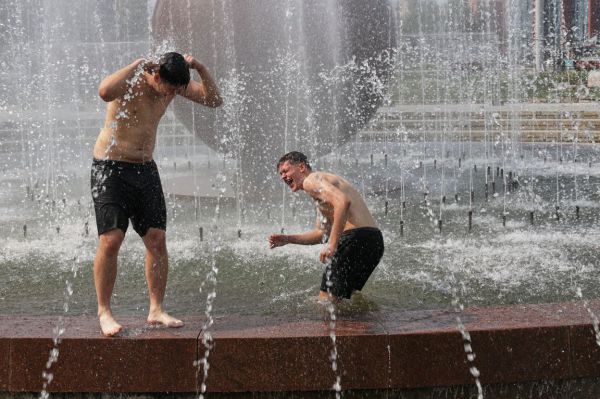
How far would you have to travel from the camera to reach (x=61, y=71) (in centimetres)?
3534

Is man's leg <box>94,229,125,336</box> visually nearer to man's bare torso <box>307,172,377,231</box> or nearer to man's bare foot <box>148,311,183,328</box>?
man's bare foot <box>148,311,183,328</box>

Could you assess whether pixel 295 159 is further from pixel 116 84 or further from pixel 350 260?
pixel 116 84

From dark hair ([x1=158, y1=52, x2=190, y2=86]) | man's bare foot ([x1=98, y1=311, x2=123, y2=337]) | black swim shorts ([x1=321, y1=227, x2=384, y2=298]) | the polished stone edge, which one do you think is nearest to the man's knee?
man's bare foot ([x1=98, y1=311, x2=123, y2=337])

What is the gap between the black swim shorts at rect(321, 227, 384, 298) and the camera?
189 inches

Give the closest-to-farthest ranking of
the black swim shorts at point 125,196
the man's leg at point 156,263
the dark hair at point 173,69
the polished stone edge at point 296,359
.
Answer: the polished stone edge at point 296,359
the dark hair at point 173,69
the black swim shorts at point 125,196
the man's leg at point 156,263

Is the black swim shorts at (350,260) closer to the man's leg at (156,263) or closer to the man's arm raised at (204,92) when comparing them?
the man's leg at (156,263)

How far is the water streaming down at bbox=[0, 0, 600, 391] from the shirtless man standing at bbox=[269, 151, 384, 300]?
169 mm

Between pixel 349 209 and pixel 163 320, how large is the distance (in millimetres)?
1212

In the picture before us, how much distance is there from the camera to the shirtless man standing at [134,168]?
427 centimetres

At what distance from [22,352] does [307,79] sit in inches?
223

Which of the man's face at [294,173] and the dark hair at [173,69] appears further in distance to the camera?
the man's face at [294,173]

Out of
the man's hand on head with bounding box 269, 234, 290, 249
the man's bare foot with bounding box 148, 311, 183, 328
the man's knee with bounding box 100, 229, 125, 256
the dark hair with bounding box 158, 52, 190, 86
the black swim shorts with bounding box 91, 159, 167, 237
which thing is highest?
the dark hair with bounding box 158, 52, 190, 86

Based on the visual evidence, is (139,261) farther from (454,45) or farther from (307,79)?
(454,45)

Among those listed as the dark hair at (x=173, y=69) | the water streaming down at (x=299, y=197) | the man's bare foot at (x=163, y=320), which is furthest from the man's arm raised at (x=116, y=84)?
the water streaming down at (x=299, y=197)
